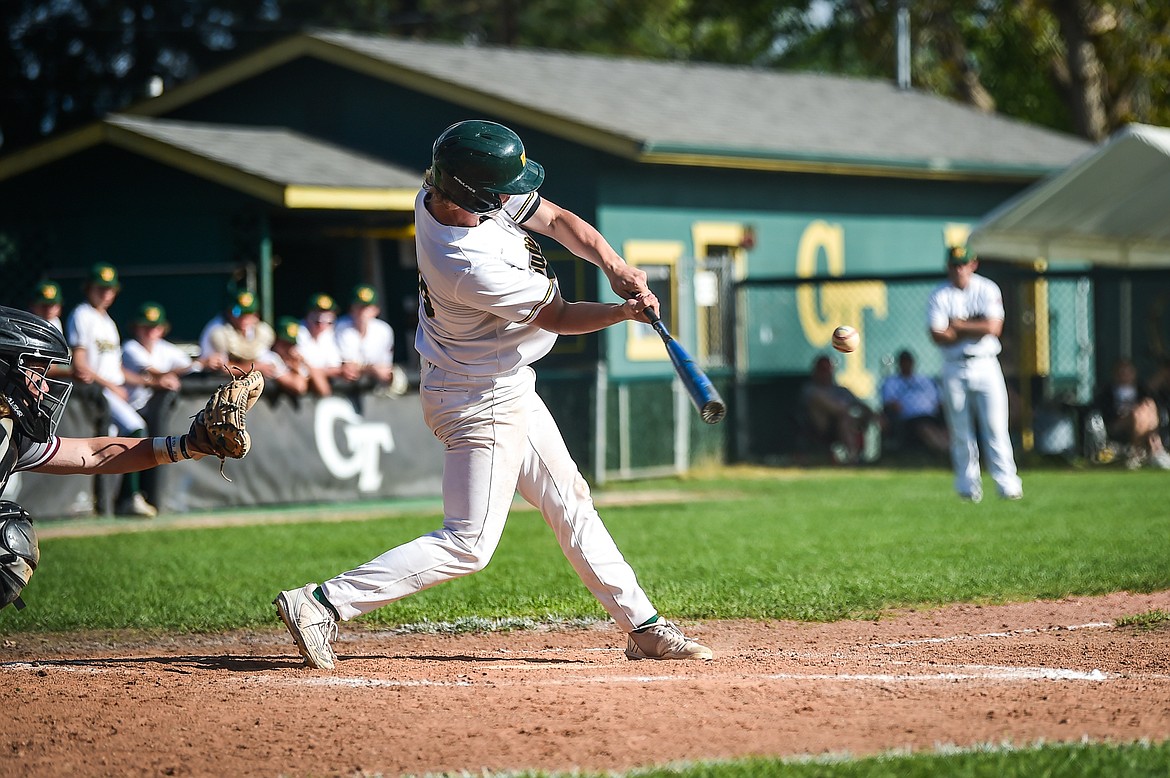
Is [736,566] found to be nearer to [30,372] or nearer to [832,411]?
[30,372]

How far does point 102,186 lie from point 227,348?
22.1 feet

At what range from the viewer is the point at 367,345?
15.6 m

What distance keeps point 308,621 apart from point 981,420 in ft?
28.1

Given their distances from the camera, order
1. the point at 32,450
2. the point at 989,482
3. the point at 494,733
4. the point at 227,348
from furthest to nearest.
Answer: the point at 989,482 < the point at 227,348 < the point at 32,450 < the point at 494,733

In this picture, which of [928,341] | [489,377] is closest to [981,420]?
[489,377]

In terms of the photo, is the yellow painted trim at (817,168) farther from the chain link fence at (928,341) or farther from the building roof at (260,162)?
the building roof at (260,162)

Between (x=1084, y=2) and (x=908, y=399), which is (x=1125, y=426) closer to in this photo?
(x=908, y=399)

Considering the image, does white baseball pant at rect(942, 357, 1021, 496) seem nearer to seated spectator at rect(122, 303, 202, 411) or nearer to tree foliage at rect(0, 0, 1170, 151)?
seated spectator at rect(122, 303, 202, 411)

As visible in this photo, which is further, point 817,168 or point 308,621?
point 817,168

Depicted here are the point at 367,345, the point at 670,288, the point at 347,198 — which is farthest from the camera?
the point at 670,288

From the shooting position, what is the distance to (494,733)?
4953mm

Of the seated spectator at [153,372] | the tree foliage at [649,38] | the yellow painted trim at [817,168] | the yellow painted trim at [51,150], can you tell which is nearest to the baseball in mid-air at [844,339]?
the seated spectator at [153,372]

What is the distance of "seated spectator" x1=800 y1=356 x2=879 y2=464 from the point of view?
19.4 meters

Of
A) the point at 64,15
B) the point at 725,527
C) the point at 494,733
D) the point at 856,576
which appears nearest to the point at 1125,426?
the point at 725,527
